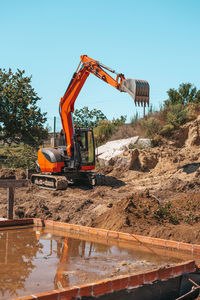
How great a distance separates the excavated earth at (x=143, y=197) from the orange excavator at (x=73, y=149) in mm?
557

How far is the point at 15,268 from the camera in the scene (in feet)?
18.1

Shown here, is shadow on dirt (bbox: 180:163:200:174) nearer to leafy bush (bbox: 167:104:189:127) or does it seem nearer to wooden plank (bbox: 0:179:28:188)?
leafy bush (bbox: 167:104:189:127)

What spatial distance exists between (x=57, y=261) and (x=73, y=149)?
8.24 m

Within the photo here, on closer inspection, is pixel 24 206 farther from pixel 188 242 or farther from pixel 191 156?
pixel 191 156

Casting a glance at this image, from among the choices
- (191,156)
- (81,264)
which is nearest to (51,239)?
(81,264)

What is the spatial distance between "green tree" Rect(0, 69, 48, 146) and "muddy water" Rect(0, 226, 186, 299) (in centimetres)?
1613

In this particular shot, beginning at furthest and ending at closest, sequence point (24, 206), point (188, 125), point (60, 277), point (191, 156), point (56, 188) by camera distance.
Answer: point (188, 125) < point (191, 156) < point (56, 188) < point (24, 206) < point (60, 277)

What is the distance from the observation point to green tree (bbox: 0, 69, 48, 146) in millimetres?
23500

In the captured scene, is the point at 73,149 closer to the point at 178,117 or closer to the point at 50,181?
the point at 50,181

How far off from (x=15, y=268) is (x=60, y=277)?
0.88 m

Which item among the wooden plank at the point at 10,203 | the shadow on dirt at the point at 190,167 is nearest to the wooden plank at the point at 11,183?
the wooden plank at the point at 10,203

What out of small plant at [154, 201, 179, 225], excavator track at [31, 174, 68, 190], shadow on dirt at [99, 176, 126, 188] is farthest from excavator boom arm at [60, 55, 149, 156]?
small plant at [154, 201, 179, 225]

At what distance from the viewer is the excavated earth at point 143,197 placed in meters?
8.07

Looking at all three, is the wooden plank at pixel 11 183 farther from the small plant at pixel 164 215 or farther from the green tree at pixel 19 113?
the green tree at pixel 19 113
